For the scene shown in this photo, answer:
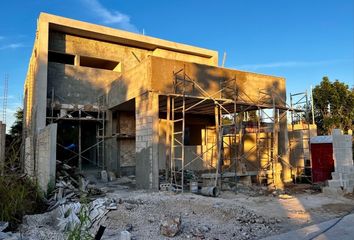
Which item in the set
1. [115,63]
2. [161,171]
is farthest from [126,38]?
[161,171]

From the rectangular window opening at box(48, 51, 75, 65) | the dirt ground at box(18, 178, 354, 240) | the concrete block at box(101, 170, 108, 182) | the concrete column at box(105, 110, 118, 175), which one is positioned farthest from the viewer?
the rectangular window opening at box(48, 51, 75, 65)

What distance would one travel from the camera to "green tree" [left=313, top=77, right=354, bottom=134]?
27083 millimetres

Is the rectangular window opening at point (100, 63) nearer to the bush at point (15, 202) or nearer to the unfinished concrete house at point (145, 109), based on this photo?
the unfinished concrete house at point (145, 109)

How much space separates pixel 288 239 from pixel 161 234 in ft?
7.86

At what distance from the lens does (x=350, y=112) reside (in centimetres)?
2741

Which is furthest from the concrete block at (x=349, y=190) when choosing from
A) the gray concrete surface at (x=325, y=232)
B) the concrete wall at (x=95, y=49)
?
the concrete wall at (x=95, y=49)

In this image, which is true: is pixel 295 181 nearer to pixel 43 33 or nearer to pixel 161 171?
pixel 161 171

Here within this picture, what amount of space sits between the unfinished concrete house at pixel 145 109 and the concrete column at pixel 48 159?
0.03m

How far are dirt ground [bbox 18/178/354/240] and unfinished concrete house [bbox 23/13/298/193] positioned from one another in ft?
6.63

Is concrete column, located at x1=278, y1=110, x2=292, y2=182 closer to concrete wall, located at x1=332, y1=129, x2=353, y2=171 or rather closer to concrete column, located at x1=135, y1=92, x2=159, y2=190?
concrete wall, located at x1=332, y1=129, x2=353, y2=171

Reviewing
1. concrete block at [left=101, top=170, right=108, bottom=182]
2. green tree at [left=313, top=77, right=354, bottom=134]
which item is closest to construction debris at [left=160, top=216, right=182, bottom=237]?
concrete block at [left=101, top=170, right=108, bottom=182]

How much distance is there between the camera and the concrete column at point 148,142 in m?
11.4

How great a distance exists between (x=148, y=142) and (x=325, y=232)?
7061mm

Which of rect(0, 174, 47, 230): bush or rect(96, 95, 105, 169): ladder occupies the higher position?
rect(96, 95, 105, 169): ladder
